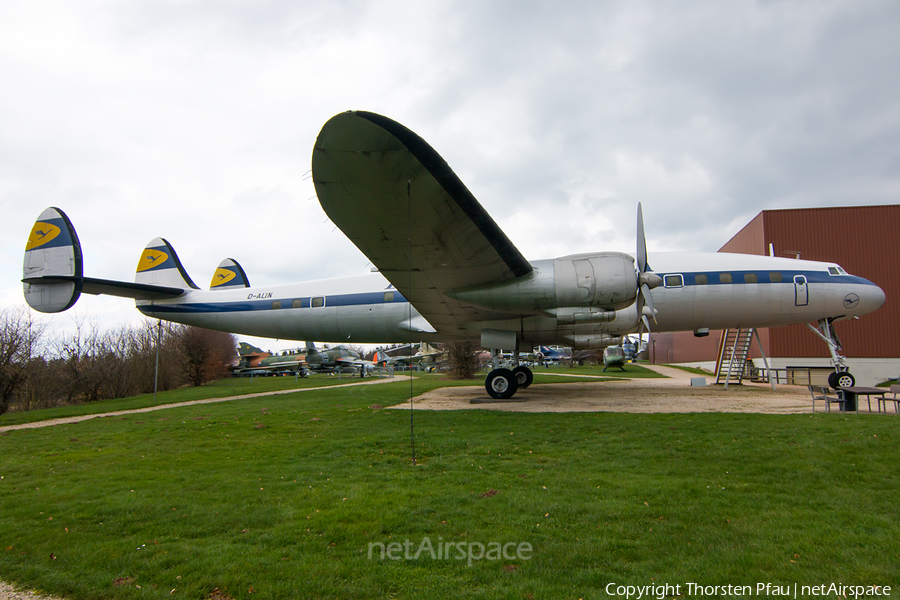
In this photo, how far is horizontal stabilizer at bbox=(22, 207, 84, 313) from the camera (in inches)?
497

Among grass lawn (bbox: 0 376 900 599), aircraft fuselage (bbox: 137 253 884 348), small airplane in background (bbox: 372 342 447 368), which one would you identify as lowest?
small airplane in background (bbox: 372 342 447 368)

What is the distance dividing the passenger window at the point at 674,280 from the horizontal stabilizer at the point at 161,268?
52.9 feet

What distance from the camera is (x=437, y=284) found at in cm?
1011

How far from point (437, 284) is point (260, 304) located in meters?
7.88

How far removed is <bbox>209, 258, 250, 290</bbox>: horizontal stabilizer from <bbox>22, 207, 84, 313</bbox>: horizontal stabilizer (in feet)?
17.4

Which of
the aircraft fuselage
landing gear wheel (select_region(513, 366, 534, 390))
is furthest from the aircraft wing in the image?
landing gear wheel (select_region(513, 366, 534, 390))

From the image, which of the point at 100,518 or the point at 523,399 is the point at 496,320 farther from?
the point at 100,518

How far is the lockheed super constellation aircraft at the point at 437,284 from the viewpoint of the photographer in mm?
6859

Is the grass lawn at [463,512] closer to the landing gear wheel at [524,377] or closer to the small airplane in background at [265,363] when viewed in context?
the landing gear wheel at [524,377]

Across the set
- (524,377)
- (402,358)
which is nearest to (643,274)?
(524,377)

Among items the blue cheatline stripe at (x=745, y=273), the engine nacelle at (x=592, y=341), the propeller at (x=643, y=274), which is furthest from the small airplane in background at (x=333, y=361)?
the propeller at (x=643, y=274)

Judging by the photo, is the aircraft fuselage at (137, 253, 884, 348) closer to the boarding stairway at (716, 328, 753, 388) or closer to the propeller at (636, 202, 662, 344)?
the propeller at (636, 202, 662, 344)

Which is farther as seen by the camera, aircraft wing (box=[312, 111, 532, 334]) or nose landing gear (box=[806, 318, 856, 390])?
nose landing gear (box=[806, 318, 856, 390])

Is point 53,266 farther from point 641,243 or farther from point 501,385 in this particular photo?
point 641,243
